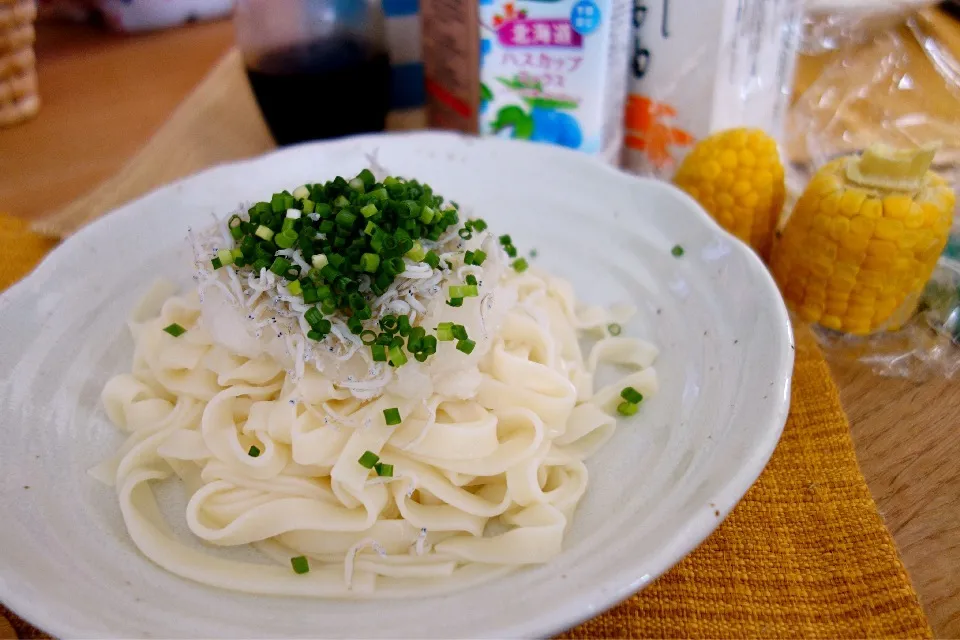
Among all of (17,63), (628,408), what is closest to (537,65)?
(628,408)

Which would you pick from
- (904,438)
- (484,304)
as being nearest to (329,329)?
(484,304)

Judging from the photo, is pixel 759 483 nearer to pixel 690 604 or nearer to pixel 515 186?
pixel 690 604

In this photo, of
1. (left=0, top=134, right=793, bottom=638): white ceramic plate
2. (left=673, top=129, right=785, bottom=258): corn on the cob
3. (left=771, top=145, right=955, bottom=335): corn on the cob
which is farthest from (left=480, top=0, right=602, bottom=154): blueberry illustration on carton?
(left=771, top=145, right=955, bottom=335): corn on the cob

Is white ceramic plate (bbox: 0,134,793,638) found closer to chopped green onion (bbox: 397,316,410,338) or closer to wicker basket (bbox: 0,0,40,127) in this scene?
chopped green onion (bbox: 397,316,410,338)

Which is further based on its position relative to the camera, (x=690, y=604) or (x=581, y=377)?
(x=581, y=377)

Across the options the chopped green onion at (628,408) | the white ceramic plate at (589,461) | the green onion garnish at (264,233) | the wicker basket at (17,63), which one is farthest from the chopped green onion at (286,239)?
the wicker basket at (17,63)

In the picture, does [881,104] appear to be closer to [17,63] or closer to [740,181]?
[740,181]

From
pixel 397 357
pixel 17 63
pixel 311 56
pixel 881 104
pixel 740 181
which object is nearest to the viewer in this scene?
pixel 397 357
